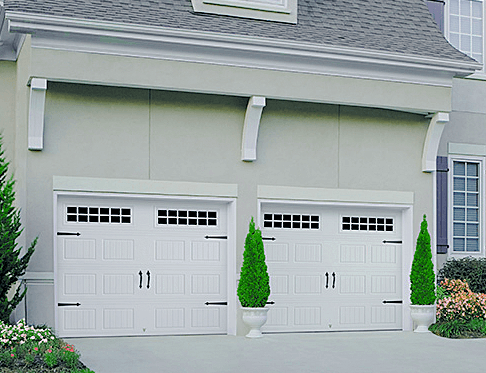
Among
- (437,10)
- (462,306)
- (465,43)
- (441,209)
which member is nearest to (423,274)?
(462,306)

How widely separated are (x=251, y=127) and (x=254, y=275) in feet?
8.09

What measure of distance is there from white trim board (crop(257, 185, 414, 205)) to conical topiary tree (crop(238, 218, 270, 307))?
32.7 inches

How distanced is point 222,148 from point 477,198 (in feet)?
19.5

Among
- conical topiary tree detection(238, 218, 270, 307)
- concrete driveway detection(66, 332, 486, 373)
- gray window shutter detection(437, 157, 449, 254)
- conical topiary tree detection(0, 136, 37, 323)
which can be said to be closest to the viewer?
A: concrete driveway detection(66, 332, 486, 373)

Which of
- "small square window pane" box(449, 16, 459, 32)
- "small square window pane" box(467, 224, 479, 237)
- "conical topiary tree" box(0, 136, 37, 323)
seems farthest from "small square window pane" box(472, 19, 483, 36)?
"conical topiary tree" box(0, 136, 37, 323)

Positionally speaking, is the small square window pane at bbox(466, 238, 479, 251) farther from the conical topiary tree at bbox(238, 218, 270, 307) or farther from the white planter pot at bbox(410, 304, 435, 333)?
the conical topiary tree at bbox(238, 218, 270, 307)

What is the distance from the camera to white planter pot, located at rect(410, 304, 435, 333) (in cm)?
1353

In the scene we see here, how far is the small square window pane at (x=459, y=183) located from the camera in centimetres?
1546

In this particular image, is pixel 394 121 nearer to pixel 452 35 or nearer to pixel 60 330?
pixel 452 35

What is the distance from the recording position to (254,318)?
1238 cm

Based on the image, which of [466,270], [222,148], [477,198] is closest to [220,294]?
[222,148]

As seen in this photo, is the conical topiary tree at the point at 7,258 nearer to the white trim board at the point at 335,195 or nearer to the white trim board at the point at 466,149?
the white trim board at the point at 335,195

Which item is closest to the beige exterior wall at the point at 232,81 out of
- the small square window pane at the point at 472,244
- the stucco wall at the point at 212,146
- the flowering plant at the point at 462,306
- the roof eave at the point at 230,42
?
the roof eave at the point at 230,42

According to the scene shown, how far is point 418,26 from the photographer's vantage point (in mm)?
14570
